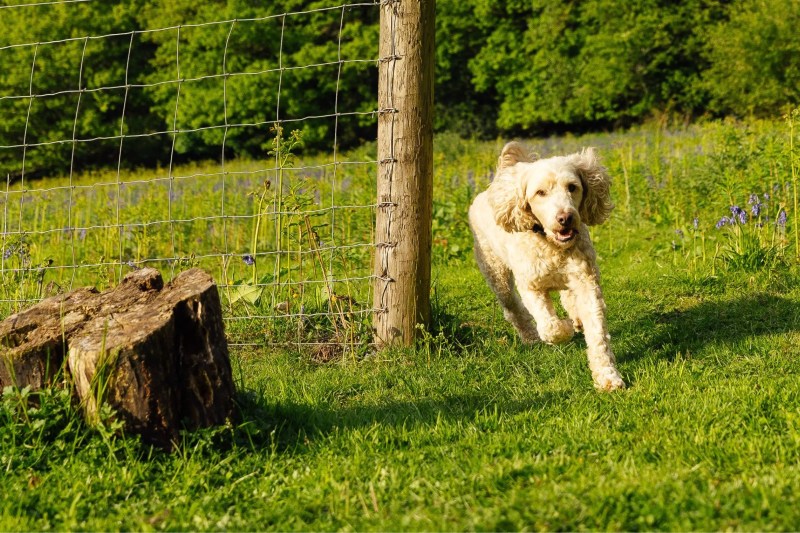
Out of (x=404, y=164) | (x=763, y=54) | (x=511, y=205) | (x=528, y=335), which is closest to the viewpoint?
(x=511, y=205)

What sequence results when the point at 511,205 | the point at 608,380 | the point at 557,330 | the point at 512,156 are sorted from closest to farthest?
the point at 608,380
the point at 557,330
the point at 511,205
the point at 512,156

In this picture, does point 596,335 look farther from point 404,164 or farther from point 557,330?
point 404,164

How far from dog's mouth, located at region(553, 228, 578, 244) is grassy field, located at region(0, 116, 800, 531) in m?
0.78

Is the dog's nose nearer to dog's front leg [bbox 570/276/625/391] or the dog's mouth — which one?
the dog's mouth

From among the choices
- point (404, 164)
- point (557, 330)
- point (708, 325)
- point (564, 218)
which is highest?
point (404, 164)

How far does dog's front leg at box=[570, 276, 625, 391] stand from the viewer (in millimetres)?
4910

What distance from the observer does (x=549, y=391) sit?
488cm

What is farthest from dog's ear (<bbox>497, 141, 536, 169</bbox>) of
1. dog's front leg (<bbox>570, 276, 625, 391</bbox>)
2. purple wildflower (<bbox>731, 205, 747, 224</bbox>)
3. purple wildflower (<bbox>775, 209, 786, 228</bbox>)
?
purple wildflower (<bbox>775, 209, 786, 228</bbox>)

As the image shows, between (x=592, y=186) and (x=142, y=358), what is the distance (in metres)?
3.03

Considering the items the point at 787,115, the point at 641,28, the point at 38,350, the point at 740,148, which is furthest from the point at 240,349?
the point at 641,28

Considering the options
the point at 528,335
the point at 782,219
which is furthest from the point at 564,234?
the point at 782,219

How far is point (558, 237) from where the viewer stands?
17.0 ft

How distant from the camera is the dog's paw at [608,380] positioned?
4.84m

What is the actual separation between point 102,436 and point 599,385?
8.65ft
